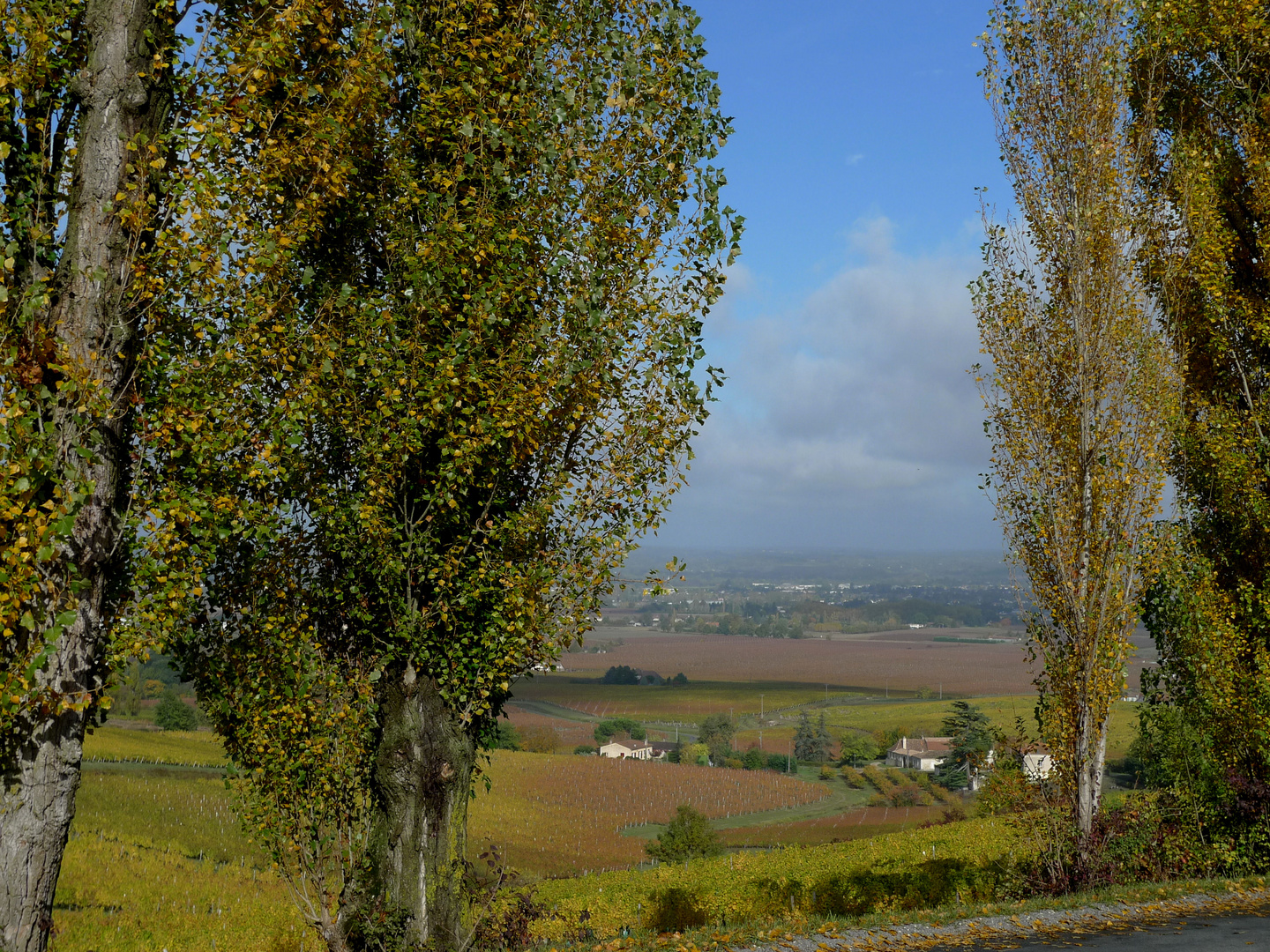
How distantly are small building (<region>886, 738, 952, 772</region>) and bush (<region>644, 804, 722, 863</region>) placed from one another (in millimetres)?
80488

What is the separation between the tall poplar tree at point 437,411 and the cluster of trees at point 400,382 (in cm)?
4

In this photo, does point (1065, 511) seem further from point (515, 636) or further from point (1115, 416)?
point (515, 636)

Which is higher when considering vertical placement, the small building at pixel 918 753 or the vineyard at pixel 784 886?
the vineyard at pixel 784 886

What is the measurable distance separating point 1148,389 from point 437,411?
1299 centimetres

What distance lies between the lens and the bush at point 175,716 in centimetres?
10412

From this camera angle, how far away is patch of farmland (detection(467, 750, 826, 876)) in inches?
2554

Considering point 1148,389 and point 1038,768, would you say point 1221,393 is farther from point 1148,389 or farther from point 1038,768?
point 1038,768

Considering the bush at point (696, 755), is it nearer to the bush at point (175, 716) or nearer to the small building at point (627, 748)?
the small building at point (627, 748)

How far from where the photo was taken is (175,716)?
104 m

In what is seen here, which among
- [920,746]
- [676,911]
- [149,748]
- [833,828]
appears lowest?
[920,746]

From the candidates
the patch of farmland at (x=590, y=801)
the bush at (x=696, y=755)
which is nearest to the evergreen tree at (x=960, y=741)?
the patch of farmland at (x=590, y=801)

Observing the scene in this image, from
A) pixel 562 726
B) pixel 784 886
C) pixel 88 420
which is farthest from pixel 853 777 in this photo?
pixel 88 420

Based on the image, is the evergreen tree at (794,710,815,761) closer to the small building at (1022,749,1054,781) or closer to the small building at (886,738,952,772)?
the small building at (886,738,952,772)

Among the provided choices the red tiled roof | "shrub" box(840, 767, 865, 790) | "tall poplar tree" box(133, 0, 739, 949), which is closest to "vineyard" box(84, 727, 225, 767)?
"tall poplar tree" box(133, 0, 739, 949)
